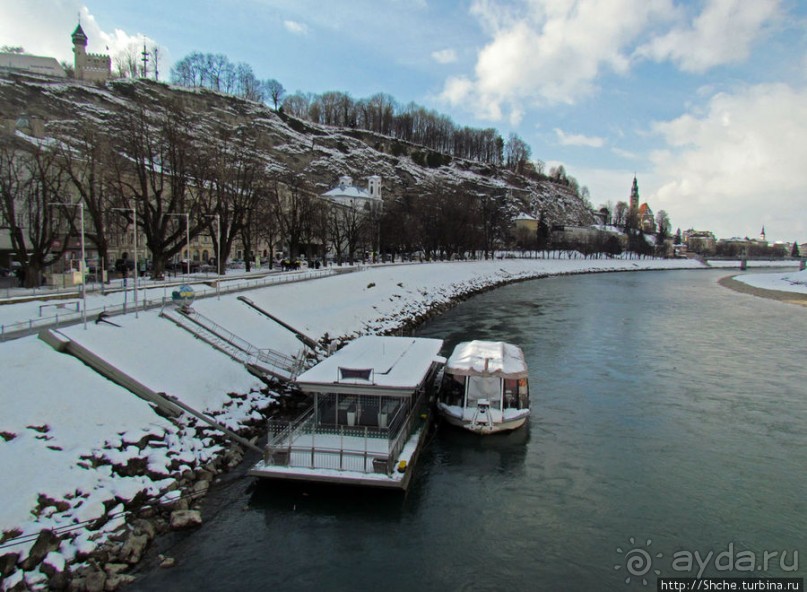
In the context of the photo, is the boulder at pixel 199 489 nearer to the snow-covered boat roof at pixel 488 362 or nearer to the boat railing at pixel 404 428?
the boat railing at pixel 404 428

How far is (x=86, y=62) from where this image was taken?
496 feet

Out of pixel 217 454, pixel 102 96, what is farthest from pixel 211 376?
pixel 102 96

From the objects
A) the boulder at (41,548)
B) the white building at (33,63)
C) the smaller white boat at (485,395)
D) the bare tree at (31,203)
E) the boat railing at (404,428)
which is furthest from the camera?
the white building at (33,63)

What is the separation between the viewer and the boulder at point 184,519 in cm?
1305

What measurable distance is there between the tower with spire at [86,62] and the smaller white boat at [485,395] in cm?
16331

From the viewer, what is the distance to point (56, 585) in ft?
34.4

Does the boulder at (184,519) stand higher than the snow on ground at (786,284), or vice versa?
the snow on ground at (786,284)

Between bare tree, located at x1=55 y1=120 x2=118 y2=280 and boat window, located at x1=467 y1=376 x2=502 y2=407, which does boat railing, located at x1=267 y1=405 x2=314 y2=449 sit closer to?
boat window, located at x1=467 y1=376 x2=502 y2=407

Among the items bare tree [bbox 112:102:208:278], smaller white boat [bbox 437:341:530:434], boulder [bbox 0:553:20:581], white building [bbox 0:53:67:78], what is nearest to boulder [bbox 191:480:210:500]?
boulder [bbox 0:553:20:581]

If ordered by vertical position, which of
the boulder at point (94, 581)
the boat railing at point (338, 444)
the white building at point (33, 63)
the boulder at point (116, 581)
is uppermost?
the white building at point (33, 63)

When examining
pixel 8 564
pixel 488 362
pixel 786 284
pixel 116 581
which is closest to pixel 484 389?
pixel 488 362

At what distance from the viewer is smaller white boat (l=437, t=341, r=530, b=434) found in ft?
64.6

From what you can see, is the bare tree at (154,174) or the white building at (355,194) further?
the white building at (355,194)

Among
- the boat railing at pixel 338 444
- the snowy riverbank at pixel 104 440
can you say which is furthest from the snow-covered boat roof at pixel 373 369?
the snowy riverbank at pixel 104 440
